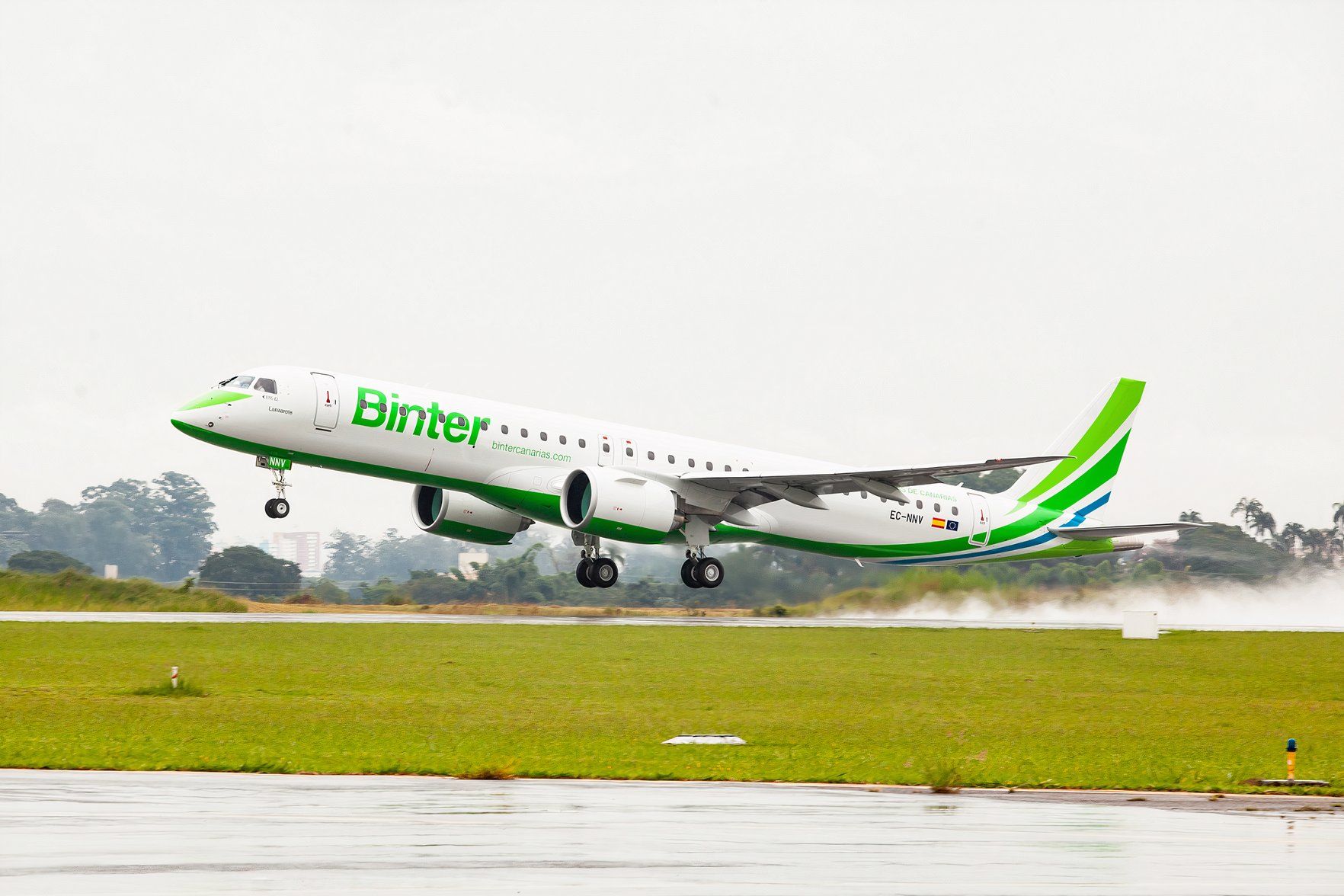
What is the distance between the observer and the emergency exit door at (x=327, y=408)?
Answer: 3409cm

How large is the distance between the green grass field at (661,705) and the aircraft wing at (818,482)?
19.3 ft

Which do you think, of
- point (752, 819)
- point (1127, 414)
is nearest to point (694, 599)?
point (1127, 414)

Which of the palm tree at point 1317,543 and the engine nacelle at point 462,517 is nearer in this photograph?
the engine nacelle at point 462,517

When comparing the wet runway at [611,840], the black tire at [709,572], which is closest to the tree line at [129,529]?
the black tire at [709,572]

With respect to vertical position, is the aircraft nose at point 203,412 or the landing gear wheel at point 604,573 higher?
the aircraft nose at point 203,412

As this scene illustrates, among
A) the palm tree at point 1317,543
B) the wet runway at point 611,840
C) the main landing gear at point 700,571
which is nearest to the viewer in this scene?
the wet runway at point 611,840

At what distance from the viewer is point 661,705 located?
19641 millimetres

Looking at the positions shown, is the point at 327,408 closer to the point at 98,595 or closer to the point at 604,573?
the point at 604,573

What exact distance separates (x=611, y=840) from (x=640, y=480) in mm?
27361

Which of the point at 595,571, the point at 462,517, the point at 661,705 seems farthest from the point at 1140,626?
the point at 661,705

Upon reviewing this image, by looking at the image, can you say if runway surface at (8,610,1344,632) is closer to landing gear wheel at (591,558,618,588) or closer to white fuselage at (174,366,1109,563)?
landing gear wheel at (591,558,618,588)

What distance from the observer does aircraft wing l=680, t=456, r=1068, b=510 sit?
1462 inches

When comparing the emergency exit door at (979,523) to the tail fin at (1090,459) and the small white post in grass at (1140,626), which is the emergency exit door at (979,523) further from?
the small white post in grass at (1140,626)

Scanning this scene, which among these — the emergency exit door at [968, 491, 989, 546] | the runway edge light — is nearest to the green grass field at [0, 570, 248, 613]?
the emergency exit door at [968, 491, 989, 546]
